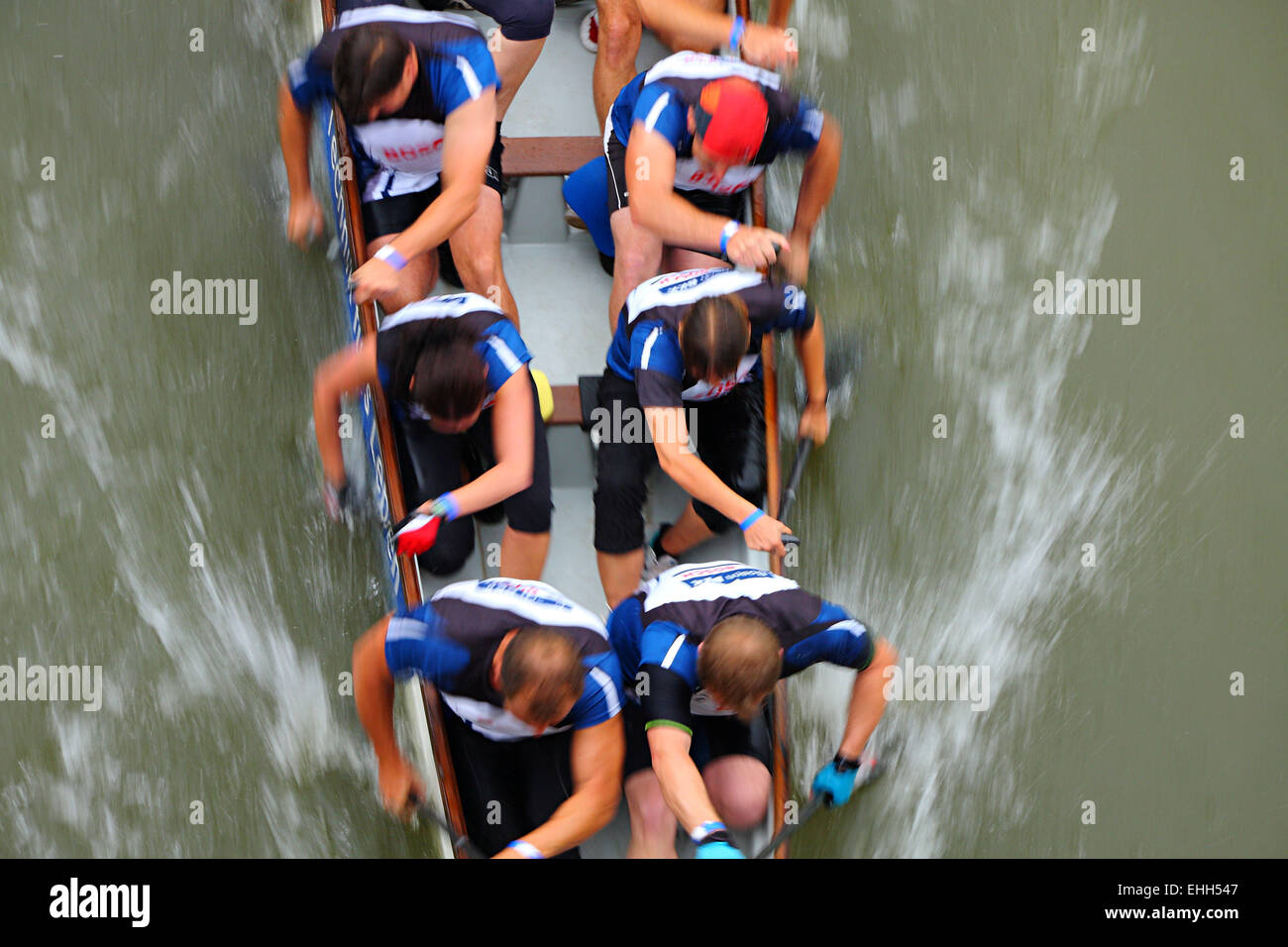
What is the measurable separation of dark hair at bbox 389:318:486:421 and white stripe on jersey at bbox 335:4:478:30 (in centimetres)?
83

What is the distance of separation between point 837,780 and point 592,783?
0.56 meters

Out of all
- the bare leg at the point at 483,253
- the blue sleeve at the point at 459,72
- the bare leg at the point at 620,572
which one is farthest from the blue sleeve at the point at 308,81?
the bare leg at the point at 620,572

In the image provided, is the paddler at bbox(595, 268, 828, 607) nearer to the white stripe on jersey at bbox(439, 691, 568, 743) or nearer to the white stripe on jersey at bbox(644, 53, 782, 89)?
the white stripe on jersey at bbox(644, 53, 782, 89)

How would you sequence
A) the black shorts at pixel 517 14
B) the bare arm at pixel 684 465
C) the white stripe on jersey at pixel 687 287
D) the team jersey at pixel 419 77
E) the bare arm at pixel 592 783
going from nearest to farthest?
the bare arm at pixel 592 783
the bare arm at pixel 684 465
the white stripe on jersey at pixel 687 287
the team jersey at pixel 419 77
the black shorts at pixel 517 14

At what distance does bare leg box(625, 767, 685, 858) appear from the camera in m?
2.84

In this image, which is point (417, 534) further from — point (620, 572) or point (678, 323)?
point (678, 323)

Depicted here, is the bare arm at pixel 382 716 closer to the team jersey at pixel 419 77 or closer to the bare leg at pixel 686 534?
the bare leg at pixel 686 534

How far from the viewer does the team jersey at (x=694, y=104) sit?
10.8 ft

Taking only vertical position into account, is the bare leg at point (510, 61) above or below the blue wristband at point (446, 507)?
above

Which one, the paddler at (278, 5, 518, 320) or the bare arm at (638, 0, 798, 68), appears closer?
the paddler at (278, 5, 518, 320)

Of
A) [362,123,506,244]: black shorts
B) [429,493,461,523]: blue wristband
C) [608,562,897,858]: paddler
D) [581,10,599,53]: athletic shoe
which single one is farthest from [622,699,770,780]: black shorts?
[581,10,599,53]: athletic shoe

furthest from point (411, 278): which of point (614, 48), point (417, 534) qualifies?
point (614, 48)

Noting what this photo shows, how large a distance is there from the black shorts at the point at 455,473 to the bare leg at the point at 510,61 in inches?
38.9

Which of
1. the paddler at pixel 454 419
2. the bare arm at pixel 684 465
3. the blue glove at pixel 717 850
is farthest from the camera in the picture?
the bare arm at pixel 684 465
